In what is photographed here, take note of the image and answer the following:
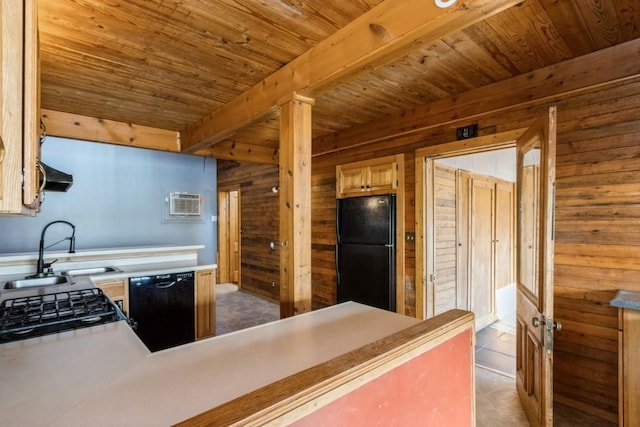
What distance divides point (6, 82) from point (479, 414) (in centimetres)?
302

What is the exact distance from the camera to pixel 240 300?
5.40 m

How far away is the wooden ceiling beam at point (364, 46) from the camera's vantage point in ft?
4.27

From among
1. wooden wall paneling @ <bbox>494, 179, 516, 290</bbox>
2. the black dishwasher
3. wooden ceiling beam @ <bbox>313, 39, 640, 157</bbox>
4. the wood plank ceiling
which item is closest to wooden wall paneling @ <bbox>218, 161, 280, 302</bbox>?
the black dishwasher

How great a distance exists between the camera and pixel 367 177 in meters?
3.59

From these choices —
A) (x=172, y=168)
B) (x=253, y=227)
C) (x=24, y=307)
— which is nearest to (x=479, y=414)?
(x=24, y=307)

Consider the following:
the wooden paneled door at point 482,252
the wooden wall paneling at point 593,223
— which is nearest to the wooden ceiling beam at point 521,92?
the wooden wall paneling at point 593,223

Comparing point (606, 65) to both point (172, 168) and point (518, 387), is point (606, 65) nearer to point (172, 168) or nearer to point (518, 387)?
point (518, 387)

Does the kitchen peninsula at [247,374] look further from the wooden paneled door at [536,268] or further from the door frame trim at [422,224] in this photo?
the door frame trim at [422,224]

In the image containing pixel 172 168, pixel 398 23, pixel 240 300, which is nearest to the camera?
pixel 398 23

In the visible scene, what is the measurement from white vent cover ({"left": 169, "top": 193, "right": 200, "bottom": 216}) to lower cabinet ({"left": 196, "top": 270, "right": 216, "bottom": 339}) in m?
2.05

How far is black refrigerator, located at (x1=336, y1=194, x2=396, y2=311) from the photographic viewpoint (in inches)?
130

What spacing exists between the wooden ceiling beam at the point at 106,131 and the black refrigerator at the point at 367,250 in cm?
223

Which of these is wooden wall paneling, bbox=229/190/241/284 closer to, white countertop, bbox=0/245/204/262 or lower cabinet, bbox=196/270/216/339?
white countertop, bbox=0/245/204/262

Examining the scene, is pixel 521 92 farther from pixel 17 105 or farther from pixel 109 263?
pixel 109 263
